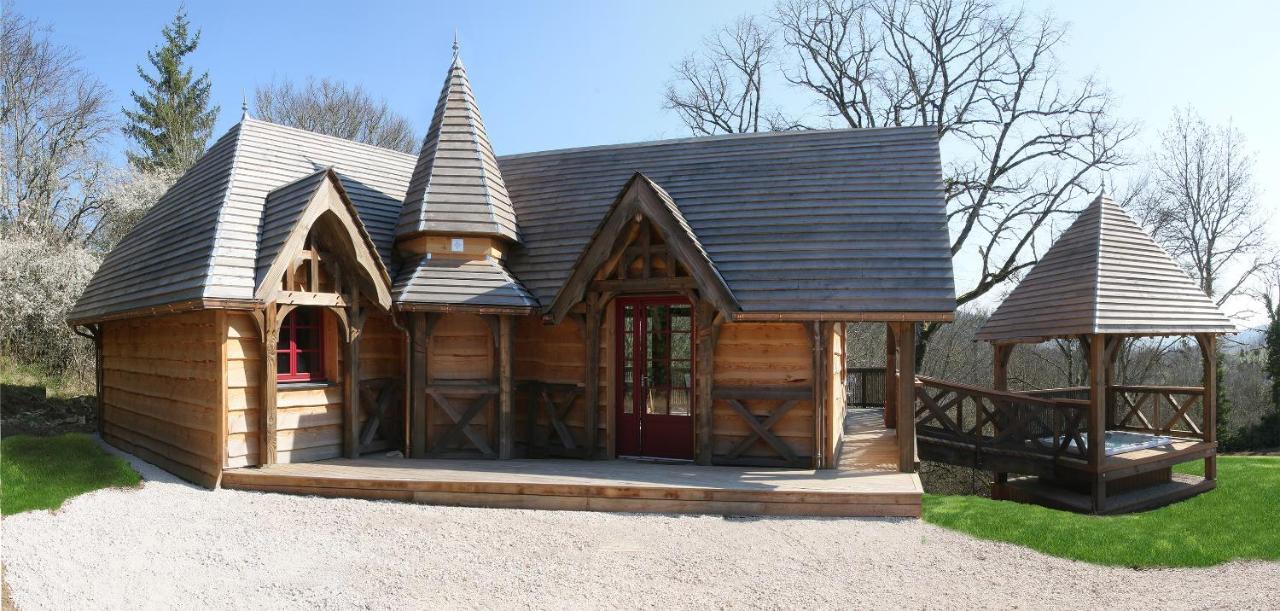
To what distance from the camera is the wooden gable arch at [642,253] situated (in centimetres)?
911

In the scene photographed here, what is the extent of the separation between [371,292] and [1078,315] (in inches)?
430

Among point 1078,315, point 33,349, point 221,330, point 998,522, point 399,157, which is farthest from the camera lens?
point 33,349

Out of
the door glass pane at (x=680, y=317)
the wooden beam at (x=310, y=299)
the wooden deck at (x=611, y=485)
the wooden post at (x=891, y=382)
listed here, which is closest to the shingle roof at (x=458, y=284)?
the wooden beam at (x=310, y=299)

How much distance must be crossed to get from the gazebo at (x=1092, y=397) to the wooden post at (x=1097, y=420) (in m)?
0.02

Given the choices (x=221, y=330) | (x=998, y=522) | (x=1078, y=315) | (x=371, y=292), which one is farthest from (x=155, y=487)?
(x=1078, y=315)

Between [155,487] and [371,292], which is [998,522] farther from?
[155,487]

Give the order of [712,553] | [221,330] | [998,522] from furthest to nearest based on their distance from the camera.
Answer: [221,330], [998,522], [712,553]

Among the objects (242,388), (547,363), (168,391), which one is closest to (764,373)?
(547,363)

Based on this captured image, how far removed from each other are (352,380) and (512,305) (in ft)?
8.09

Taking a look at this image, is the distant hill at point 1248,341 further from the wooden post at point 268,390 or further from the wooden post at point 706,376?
the wooden post at point 268,390

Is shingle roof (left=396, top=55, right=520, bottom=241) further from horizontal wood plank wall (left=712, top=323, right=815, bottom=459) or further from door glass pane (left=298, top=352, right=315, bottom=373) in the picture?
horizontal wood plank wall (left=712, top=323, right=815, bottom=459)

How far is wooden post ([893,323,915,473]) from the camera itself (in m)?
8.85

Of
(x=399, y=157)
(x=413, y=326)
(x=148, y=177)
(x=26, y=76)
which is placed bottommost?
(x=413, y=326)

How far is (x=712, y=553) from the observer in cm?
662
